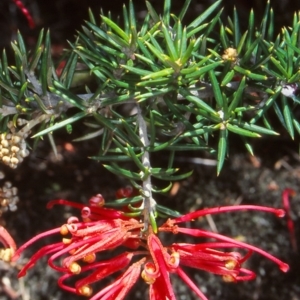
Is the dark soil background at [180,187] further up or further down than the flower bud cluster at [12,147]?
further down

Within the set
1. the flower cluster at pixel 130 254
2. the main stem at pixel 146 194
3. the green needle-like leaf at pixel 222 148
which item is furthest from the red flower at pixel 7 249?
the green needle-like leaf at pixel 222 148

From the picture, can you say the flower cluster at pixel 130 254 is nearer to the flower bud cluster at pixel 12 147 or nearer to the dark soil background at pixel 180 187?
the flower bud cluster at pixel 12 147

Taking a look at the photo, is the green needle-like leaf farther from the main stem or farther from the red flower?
the red flower

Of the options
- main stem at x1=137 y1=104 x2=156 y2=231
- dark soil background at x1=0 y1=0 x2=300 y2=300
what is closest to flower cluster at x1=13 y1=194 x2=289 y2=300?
main stem at x1=137 y1=104 x2=156 y2=231

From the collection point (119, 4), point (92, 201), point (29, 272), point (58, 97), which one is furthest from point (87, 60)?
point (29, 272)

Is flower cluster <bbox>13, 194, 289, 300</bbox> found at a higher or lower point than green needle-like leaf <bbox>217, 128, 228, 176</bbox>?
lower

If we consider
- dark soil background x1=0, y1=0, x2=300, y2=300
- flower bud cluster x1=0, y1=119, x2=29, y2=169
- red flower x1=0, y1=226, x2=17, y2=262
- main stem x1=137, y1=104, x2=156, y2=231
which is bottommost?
dark soil background x1=0, y1=0, x2=300, y2=300

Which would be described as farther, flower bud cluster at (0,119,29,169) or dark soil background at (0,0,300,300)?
dark soil background at (0,0,300,300)
